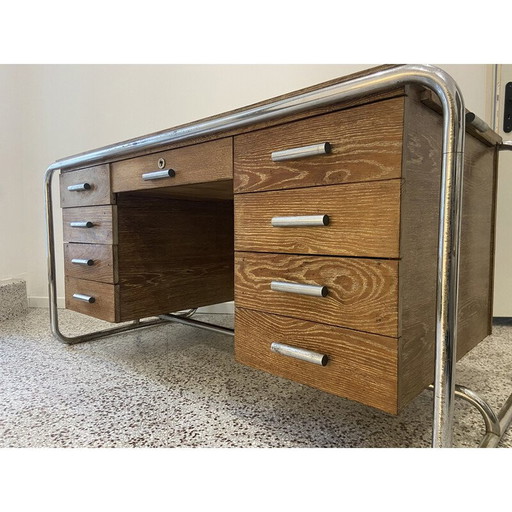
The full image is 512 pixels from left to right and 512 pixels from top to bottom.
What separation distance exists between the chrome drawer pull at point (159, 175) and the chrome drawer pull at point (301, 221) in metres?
0.36

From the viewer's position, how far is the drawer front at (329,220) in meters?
0.58

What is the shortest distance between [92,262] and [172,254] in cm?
26

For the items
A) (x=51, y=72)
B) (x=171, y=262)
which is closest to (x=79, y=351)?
(x=171, y=262)

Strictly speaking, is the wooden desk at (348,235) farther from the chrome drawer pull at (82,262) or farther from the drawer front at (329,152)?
the chrome drawer pull at (82,262)

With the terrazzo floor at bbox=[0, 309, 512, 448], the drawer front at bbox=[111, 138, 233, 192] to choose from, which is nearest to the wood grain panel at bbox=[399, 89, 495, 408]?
the terrazzo floor at bbox=[0, 309, 512, 448]

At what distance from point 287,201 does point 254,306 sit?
0.75 feet

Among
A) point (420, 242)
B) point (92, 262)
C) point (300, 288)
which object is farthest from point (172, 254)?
point (420, 242)

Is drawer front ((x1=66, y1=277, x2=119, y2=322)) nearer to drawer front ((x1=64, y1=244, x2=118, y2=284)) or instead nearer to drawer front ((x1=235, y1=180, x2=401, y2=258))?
drawer front ((x1=64, y1=244, x2=118, y2=284))

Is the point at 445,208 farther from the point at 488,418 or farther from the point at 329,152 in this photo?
the point at 488,418

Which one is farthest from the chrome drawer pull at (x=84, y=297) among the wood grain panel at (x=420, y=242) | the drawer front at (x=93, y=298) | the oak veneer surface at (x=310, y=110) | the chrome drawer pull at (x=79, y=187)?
the wood grain panel at (x=420, y=242)

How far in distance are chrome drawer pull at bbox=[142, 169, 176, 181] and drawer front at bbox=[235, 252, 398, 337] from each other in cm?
31

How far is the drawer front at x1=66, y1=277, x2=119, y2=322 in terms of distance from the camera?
46.8 inches

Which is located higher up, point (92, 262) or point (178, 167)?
point (178, 167)

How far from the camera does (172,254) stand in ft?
4.42
